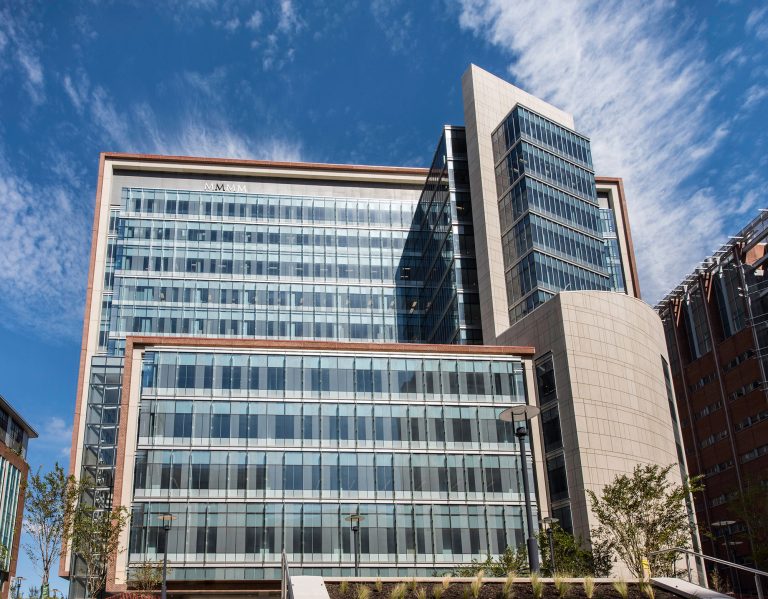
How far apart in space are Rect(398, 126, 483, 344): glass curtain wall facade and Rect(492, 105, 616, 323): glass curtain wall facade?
15.9 feet

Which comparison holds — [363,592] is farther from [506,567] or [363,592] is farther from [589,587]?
[506,567]

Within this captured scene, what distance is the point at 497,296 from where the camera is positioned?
269 ft

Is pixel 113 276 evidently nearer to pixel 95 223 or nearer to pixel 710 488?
pixel 95 223

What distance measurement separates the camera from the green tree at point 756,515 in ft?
272

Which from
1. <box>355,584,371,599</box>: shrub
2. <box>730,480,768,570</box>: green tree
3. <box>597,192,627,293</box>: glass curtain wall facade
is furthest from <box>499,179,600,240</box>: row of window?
<box>355,584,371,599</box>: shrub

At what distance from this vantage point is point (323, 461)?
67125 millimetres

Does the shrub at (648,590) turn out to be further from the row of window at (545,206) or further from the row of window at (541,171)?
the row of window at (541,171)

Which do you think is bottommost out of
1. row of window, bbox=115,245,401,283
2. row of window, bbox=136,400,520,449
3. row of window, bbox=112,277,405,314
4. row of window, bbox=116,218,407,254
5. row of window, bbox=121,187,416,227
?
row of window, bbox=136,400,520,449

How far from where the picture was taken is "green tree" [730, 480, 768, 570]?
8281 centimetres

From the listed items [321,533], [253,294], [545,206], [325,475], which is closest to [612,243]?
[545,206]

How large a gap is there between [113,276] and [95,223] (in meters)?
7.54

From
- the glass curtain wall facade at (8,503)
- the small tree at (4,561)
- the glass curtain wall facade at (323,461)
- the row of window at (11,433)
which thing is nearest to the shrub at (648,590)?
the glass curtain wall facade at (323,461)

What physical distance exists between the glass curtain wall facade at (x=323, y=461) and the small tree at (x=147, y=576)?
3.27 ft

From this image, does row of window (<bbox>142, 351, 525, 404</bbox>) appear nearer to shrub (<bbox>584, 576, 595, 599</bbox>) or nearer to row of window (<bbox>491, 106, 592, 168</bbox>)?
row of window (<bbox>491, 106, 592, 168</bbox>)
